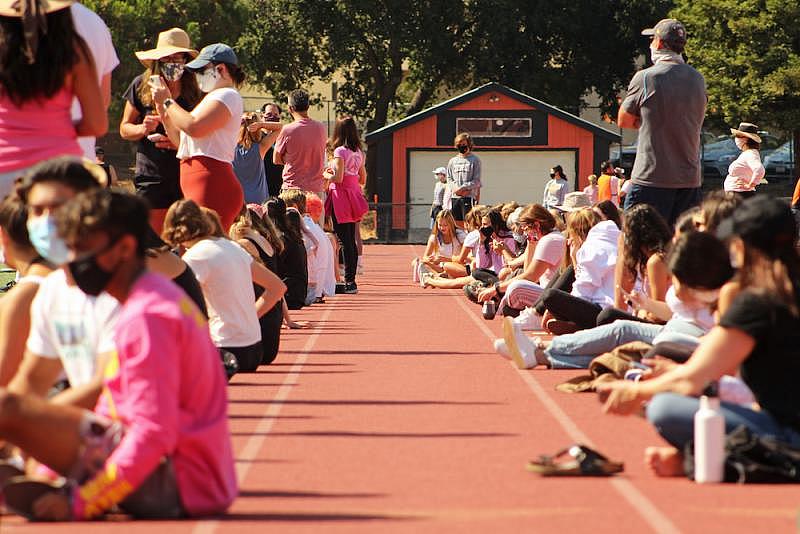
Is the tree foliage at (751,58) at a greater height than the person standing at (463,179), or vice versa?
the tree foliage at (751,58)

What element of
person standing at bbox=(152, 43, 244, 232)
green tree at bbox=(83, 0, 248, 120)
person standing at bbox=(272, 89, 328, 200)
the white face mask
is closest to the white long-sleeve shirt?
person standing at bbox=(152, 43, 244, 232)

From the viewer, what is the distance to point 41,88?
719 centimetres

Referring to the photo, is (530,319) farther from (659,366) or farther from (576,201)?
(659,366)

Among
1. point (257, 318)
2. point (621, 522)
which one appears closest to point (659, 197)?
point (257, 318)

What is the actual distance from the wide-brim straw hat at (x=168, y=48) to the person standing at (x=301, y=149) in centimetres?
536

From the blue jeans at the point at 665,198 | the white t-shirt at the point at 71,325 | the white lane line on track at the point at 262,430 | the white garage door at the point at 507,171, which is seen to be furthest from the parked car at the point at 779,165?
the white t-shirt at the point at 71,325

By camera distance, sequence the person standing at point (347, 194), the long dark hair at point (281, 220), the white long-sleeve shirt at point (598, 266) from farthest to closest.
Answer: the person standing at point (347, 194) → the long dark hair at point (281, 220) → the white long-sleeve shirt at point (598, 266)

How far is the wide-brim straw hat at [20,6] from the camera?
23.2ft

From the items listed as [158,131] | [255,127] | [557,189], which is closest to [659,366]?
[158,131]

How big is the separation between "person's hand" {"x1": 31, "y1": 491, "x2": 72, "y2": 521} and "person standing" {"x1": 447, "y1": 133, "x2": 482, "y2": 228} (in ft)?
61.5

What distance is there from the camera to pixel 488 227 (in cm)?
1798

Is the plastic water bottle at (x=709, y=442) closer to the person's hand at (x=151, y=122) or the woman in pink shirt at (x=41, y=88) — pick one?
the woman in pink shirt at (x=41, y=88)

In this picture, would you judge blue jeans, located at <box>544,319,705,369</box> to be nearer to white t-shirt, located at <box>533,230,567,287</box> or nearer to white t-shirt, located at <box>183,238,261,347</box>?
white t-shirt, located at <box>183,238,261,347</box>

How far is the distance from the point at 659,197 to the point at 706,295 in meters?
3.92
